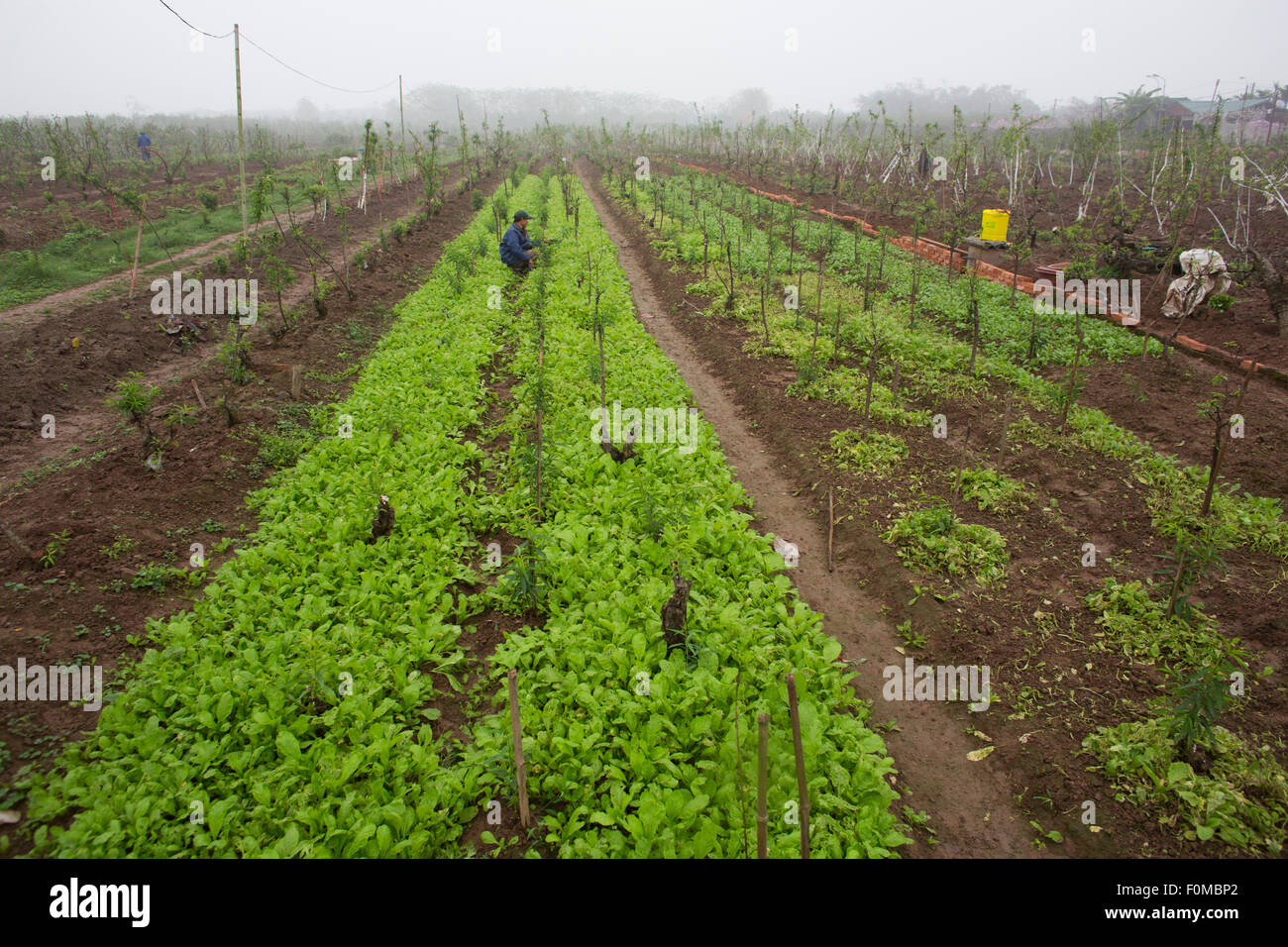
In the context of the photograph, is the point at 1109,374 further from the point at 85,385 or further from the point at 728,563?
the point at 85,385

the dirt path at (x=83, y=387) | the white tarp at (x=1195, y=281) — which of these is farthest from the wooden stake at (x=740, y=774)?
the white tarp at (x=1195, y=281)

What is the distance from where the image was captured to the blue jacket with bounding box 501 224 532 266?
1409 centimetres

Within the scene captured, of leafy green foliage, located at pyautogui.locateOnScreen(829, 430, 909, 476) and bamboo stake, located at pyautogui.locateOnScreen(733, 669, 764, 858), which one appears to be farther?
leafy green foliage, located at pyautogui.locateOnScreen(829, 430, 909, 476)

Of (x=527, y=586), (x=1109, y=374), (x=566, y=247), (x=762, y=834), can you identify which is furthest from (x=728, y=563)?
(x=566, y=247)

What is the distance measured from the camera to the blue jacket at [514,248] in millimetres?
14086

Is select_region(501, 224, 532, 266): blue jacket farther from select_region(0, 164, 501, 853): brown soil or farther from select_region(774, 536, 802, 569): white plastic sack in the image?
select_region(774, 536, 802, 569): white plastic sack

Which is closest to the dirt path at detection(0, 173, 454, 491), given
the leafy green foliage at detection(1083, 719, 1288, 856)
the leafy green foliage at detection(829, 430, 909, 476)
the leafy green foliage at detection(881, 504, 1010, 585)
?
the leafy green foliage at detection(829, 430, 909, 476)

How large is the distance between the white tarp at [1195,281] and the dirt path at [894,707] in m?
8.03

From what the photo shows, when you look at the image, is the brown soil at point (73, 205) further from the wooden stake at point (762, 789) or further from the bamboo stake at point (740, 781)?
the wooden stake at point (762, 789)

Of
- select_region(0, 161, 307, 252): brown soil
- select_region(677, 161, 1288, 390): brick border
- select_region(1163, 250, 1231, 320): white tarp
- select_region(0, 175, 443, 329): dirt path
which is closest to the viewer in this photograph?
select_region(677, 161, 1288, 390): brick border

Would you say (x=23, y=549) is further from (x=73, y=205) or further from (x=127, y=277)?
(x=73, y=205)

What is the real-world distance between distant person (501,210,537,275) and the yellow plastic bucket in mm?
10603

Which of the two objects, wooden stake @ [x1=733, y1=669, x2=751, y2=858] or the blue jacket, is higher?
the blue jacket

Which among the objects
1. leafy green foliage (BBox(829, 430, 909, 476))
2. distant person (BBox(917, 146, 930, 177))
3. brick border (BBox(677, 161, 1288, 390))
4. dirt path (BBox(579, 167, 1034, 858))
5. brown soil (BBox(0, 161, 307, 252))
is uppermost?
distant person (BBox(917, 146, 930, 177))
